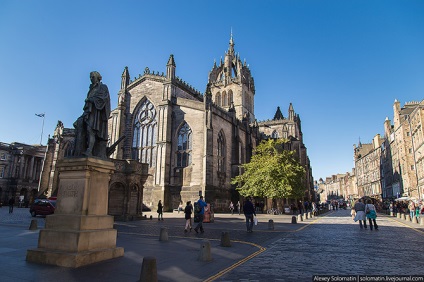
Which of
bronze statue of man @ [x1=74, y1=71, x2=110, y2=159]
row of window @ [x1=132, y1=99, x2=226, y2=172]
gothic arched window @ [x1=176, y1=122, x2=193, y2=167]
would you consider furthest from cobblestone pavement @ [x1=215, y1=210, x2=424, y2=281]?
row of window @ [x1=132, y1=99, x2=226, y2=172]

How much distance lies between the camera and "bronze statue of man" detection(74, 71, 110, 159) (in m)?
7.58

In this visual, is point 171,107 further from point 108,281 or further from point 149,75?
point 108,281

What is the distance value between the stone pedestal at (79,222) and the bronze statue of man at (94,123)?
23.4 inches

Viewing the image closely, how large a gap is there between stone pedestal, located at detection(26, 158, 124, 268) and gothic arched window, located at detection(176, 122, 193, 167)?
27.5 metres

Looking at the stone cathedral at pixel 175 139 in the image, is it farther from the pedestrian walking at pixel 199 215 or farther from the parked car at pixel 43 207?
the pedestrian walking at pixel 199 215

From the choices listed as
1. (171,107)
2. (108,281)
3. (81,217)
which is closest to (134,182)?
(171,107)

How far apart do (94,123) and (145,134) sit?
103 ft

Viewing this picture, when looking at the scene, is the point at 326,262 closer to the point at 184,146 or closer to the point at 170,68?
the point at 184,146

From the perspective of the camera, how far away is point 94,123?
7824mm

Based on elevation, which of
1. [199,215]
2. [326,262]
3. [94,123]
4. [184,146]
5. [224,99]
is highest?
[224,99]

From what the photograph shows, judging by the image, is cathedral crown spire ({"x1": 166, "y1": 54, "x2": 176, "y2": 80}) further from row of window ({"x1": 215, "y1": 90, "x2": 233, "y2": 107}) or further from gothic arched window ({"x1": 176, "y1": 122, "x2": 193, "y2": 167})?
row of window ({"x1": 215, "y1": 90, "x2": 233, "y2": 107})

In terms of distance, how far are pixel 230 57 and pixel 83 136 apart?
210 feet

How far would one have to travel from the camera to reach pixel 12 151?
196ft

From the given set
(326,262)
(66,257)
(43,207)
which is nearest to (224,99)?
(43,207)
